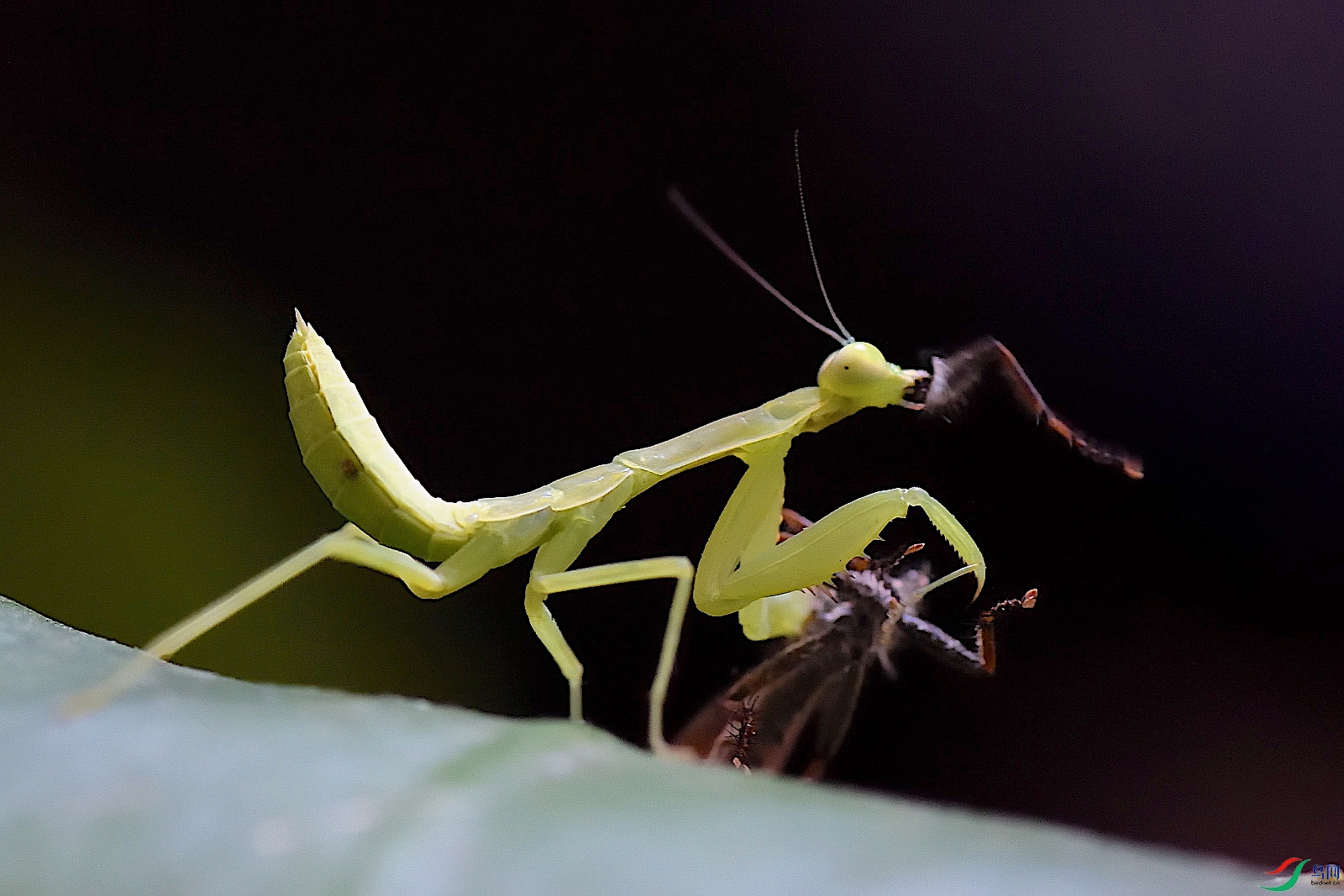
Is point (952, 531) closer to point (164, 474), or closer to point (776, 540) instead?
point (776, 540)

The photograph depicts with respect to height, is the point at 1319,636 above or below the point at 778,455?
below

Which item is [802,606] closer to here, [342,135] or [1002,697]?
[1002,697]

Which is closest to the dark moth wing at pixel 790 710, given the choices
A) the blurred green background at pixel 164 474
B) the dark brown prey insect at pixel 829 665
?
the dark brown prey insect at pixel 829 665

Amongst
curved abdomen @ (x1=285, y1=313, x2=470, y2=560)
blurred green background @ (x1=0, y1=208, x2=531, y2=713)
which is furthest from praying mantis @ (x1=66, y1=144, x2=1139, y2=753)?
blurred green background @ (x1=0, y1=208, x2=531, y2=713)

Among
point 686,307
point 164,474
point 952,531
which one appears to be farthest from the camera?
point 686,307

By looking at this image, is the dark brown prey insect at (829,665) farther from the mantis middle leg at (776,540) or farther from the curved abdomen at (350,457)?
the curved abdomen at (350,457)

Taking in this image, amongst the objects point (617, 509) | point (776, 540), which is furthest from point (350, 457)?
point (776, 540)

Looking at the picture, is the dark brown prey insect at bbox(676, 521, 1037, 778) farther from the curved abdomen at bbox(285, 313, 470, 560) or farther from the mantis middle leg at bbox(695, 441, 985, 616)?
the curved abdomen at bbox(285, 313, 470, 560)

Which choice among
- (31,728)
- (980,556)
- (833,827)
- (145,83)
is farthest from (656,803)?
(145,83)
